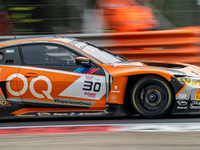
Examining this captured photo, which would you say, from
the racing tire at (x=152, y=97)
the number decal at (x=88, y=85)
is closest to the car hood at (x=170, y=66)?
the racing tire at (x=152, y=97)

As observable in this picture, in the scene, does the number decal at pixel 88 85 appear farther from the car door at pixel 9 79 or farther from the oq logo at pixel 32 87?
the car door at pixel 9 79

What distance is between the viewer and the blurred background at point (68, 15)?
8688 millimetres

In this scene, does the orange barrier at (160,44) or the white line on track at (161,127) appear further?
the orange barrier at (160,44)

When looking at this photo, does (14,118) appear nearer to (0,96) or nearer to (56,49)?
(0,96)

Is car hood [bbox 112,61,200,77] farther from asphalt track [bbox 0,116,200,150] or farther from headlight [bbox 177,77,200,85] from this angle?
asphalt track [bbox 0,116,200,150]

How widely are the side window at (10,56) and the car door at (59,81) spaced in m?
0.15

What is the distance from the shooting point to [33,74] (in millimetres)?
6254

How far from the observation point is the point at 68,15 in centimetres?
887

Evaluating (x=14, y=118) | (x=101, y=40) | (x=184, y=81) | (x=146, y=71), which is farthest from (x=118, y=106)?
(x=101, y=40)

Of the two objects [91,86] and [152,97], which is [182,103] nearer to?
[152,97]

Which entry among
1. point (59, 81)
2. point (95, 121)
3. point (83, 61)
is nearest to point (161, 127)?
point (95, 121)

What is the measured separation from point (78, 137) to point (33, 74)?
1792 mm

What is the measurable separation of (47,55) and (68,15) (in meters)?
2.68

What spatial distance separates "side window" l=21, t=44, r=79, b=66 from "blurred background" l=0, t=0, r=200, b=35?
2549 mm
